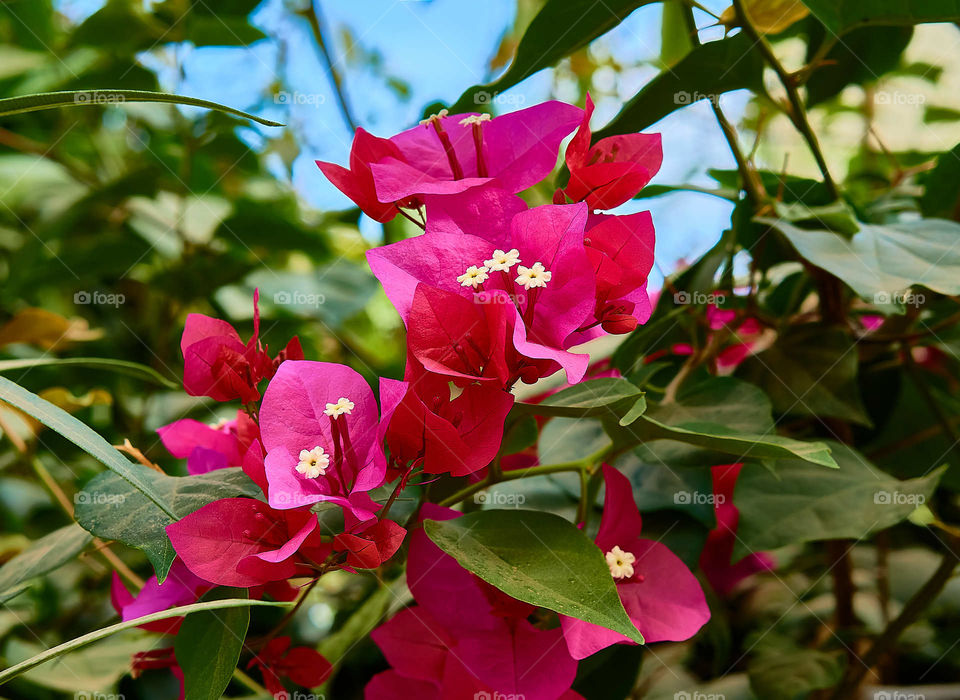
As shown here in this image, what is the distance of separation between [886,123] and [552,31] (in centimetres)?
103

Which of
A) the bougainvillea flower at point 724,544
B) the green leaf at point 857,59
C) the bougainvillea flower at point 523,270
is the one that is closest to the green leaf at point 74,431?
the bougainvillea flower at point 523,270

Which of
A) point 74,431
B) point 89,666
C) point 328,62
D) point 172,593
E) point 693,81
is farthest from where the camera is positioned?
point 328,62

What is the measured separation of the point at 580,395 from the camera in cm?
37

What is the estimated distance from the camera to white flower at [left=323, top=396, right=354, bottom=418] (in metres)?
0.32

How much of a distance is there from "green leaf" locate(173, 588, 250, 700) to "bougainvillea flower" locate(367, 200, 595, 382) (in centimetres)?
16

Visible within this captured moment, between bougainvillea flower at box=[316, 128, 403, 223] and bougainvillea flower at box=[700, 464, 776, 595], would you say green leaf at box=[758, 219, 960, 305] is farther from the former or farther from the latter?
bougainvillea flower at box=[316, 128, 403, 223]

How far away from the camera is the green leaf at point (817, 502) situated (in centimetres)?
45

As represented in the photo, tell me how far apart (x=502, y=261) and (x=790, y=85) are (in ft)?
1.04

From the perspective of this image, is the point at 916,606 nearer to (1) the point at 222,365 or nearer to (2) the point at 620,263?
(2) the point at 620,263

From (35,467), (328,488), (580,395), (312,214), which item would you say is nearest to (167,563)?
(328,488)

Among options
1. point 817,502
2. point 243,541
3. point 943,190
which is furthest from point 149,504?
point 943,190

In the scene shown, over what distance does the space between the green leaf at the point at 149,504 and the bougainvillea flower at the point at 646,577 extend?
0.19 meters

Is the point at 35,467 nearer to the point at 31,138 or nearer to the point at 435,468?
the point at 435,468

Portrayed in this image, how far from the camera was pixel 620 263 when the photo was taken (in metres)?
0.35
